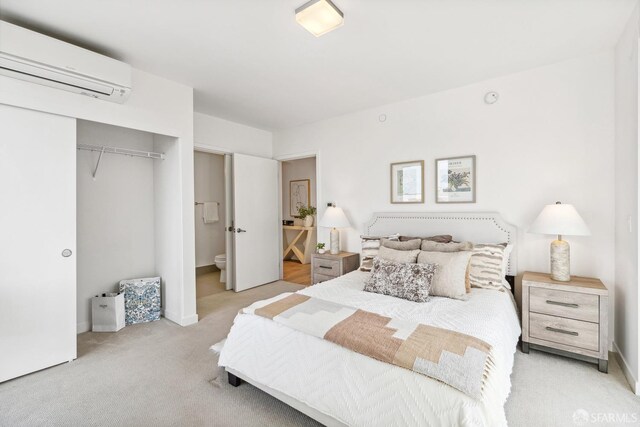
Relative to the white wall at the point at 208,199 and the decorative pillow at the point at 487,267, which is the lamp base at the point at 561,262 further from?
the white wall at the point at 208,199

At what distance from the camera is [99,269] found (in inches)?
125

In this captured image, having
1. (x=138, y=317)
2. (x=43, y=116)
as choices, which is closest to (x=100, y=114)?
(x=43, y=116)

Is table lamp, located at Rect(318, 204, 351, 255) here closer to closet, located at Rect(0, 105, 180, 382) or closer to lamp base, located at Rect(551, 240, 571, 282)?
closet, located at Rect(0, 105, 180, 382)

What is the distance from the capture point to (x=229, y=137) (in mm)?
4324

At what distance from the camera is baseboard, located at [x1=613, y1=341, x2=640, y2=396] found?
76.1 inches

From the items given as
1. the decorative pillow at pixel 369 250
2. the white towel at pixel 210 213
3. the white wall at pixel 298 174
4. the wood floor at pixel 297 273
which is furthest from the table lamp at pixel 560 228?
the white towel at pixel 210 213

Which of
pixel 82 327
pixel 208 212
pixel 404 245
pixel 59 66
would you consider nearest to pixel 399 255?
pixel 404 245

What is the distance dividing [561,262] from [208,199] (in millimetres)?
5217

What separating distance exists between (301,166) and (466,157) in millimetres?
4050

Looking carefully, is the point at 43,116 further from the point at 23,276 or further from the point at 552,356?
the point at 552,356

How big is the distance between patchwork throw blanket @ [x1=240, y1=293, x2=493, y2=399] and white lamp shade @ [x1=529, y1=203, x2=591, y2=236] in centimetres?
143

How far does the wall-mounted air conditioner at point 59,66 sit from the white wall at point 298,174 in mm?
4106

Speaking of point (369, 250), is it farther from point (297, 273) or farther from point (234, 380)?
point (297, 273)

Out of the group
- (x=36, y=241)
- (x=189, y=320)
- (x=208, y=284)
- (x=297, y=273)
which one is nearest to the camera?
(x=36, y=241)
